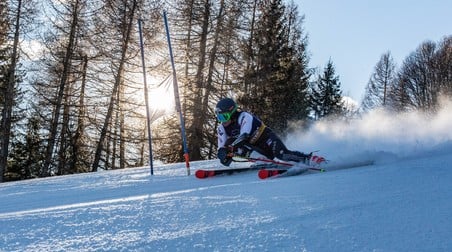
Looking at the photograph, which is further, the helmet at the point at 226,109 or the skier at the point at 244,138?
the helmet at the point at 226,109

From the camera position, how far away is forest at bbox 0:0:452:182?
715 inches

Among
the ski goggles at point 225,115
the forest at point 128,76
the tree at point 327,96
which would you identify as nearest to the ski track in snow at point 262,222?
the ski goggles at point 225,115

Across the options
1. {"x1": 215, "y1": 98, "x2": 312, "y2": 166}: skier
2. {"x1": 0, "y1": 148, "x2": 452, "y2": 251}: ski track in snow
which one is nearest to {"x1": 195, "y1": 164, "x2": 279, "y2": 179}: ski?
{"x1": 215, "y1": 98, "x2": 312, "y2": 166}: skier

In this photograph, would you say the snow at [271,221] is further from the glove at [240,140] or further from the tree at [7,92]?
the tree at [7,92]

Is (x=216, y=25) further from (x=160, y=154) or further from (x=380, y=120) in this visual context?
(x=380, y=120)

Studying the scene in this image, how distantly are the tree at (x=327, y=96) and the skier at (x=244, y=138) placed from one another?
1508 inches

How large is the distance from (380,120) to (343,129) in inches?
37.1

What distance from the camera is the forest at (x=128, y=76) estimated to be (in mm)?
18172

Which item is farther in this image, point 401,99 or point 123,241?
point 401,99

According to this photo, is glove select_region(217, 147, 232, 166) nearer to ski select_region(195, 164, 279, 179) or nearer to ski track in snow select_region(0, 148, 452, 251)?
ski select_region(195, 164, 279, 179)

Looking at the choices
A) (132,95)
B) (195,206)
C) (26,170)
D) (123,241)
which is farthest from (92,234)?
(26,170)

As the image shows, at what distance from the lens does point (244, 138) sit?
7.32 meters

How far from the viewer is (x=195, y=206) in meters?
3.66

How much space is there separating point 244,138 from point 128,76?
14.0 metres
